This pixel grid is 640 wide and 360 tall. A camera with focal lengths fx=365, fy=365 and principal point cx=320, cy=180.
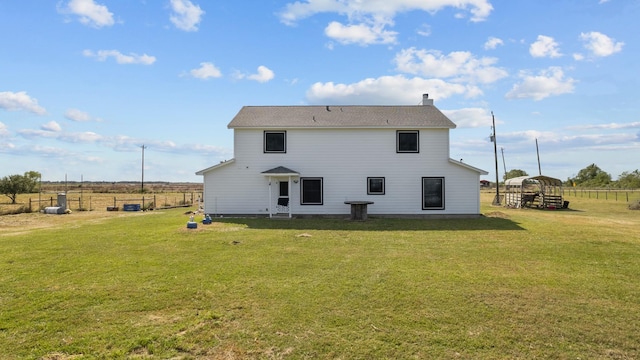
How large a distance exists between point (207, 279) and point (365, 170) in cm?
1277

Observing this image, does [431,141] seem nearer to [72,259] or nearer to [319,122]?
[319,122]

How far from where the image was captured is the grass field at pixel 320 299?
450 centimetres

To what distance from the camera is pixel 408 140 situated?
62.7 feet

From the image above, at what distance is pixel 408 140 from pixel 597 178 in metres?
85.7

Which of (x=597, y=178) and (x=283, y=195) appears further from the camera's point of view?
(x=597, y=178)

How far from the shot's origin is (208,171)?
62.0 feet

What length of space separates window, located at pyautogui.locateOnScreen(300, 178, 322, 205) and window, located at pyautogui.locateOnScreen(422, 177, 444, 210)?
5.41 meters

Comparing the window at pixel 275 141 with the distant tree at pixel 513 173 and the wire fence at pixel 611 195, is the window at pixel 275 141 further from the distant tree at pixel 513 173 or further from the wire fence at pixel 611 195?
the distant tree at pixel 513 173

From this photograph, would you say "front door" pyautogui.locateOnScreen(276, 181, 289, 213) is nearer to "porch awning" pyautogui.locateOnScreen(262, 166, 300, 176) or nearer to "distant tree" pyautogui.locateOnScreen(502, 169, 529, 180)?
"porch awning" pyautogui.locateOnScreen(262, 166, 300, 176)

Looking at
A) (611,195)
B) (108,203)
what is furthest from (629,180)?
(108,203)

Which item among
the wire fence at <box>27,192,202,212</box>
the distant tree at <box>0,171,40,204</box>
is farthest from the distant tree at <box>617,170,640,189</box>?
the distant tree at <box>0,171,40,204</box>

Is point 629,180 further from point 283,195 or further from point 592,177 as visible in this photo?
point 283,195

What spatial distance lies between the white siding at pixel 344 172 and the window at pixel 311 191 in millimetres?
234

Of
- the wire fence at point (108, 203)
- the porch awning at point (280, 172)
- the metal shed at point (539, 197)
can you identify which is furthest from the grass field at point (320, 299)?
the metal shed at point (539, 197)
